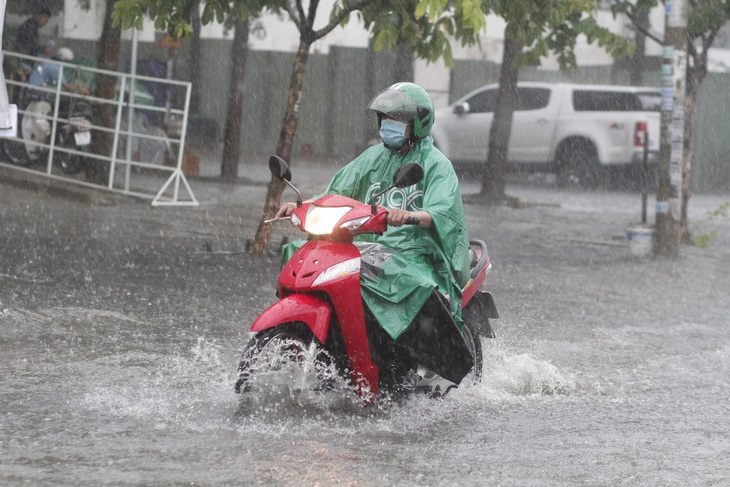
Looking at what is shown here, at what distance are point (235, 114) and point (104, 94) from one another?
388 centimetres

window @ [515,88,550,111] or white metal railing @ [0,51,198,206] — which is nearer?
white metal railing @ [0,51,198,206]

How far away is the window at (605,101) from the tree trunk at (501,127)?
5.06 metres

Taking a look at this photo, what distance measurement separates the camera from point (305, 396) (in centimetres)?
635

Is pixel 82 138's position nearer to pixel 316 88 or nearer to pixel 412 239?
pixel 412 239

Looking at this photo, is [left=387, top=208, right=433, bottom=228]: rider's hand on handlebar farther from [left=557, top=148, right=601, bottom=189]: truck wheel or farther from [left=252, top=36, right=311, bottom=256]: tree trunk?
[left=557, top=148, right=601, bottom=189]: truck wheel

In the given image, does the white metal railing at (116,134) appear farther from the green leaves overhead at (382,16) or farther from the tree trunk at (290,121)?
the green leaves overhead at (382,16)

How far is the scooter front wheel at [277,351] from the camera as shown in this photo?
19.6 ft

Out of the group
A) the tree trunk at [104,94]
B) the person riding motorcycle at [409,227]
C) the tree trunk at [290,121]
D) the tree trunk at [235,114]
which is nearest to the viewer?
the person riding motorcycle at [409,227]

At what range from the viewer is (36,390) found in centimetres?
645

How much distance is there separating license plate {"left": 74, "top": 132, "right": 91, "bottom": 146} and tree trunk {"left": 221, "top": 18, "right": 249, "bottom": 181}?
4057mm

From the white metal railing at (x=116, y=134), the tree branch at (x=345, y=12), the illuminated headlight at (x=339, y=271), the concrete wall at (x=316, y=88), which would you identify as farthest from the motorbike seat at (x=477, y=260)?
the concrete wall at (x=316, y=88)

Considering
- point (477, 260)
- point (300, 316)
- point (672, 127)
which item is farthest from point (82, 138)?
point (300, 316)

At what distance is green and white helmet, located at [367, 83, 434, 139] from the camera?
642cm

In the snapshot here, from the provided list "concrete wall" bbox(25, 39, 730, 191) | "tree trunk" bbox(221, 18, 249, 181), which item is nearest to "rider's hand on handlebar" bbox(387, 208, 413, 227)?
"tree trunk" bbox(221, 18, 249, 181)
